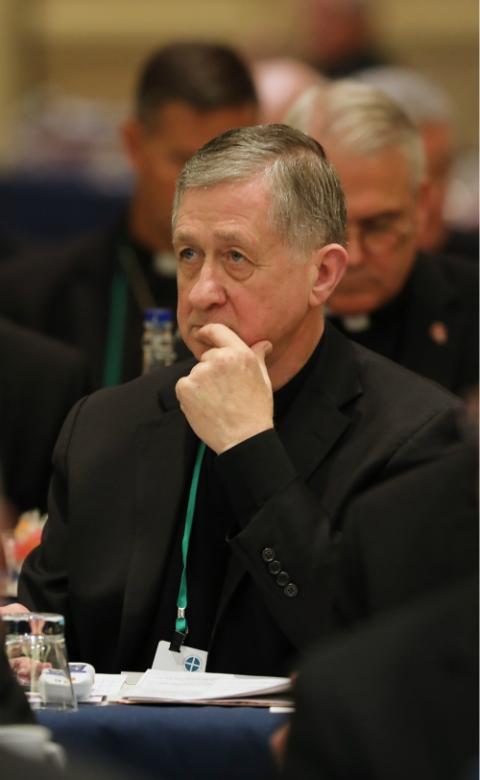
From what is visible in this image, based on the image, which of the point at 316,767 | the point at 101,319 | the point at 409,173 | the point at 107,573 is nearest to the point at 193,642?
the point at 107,573

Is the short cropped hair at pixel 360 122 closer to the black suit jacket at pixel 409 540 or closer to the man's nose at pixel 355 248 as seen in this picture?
the man's nose at pixel 355 248

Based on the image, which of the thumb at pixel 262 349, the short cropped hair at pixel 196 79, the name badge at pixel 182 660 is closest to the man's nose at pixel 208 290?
the thumb at pixel 262 349

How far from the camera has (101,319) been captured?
5973 mm

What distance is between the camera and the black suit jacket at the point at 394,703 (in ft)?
6.57

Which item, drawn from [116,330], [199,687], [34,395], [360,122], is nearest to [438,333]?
[360,122]

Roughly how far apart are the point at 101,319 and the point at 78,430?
2171 millimetres

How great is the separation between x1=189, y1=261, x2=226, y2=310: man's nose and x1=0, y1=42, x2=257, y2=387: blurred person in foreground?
2.14 m

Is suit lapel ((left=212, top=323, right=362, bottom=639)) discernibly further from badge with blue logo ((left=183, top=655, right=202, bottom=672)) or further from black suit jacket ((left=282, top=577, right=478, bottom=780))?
black suit jacket ((left=282, top=577, right=478, bottom=780))

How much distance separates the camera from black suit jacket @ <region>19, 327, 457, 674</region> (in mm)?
3350

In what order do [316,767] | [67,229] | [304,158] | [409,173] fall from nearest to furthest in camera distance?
[316,767] → [304,158] → [409,173] → [67,229]

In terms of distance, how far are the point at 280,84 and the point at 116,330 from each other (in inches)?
91.6

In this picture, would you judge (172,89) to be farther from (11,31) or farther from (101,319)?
(11,31)

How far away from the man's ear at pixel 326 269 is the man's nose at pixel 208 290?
21cm

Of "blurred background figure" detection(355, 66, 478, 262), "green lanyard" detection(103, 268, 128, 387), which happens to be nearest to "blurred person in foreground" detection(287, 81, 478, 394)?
"green lanyard" detection(103, 268, 128, 387)
